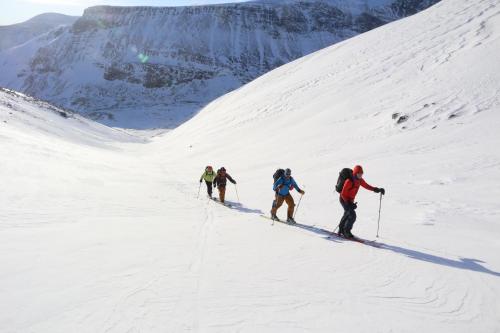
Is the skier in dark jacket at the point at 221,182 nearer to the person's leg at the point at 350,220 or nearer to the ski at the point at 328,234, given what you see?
the ski at the point at 328,234

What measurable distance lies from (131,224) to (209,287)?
14.8 ft

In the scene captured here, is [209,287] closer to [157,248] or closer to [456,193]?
[157,248]

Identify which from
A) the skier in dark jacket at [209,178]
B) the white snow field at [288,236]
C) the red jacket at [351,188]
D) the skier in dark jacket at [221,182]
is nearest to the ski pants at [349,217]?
the red jacket at [351,188]

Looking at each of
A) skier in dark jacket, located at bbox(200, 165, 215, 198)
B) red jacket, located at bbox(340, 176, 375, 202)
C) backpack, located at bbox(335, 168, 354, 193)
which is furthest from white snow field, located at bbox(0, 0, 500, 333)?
backpack, located at bbox(335, 168, 354, 193)

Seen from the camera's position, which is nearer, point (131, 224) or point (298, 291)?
point (298, 291)

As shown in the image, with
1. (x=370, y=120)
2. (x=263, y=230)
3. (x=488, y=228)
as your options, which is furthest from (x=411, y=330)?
(x=370, y=120)

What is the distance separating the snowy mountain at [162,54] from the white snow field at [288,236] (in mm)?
93658

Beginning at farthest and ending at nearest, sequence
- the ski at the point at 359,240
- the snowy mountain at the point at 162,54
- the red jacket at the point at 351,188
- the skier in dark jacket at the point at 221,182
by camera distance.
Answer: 1. the snowy mountain at the point at 162,54
2. the skier in dark jacket at the point at 221,182
3. the red jacket at the point at 351,188
4. the ski at the point at 359,240

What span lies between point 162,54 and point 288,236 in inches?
6360

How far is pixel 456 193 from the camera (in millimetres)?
12391

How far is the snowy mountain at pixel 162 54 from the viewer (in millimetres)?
134500

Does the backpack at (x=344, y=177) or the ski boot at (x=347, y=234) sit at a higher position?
the backpack at (x=344, y=177)

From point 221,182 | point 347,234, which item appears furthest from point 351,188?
point 221,182

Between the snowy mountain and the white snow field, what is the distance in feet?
307
